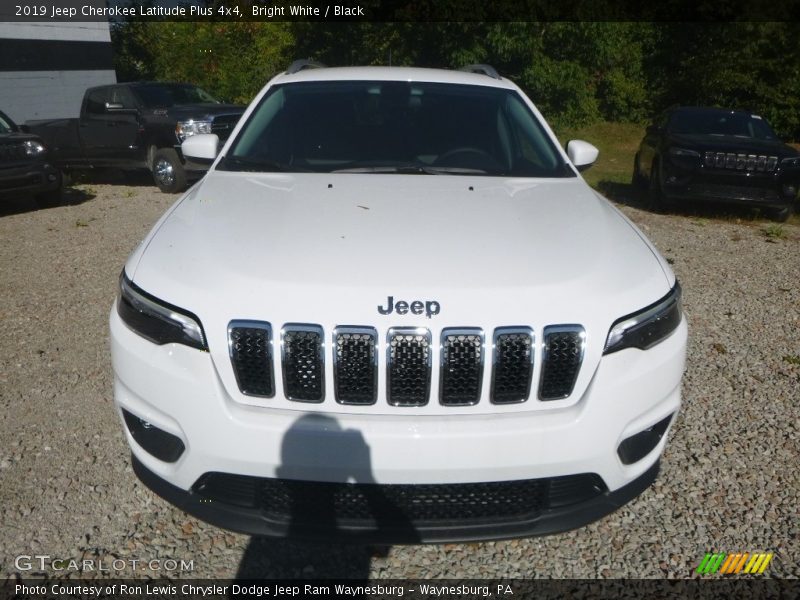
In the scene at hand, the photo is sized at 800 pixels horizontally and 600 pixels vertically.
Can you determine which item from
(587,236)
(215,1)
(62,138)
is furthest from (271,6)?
(587,236)

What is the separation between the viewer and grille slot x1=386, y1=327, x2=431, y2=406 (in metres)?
2.07

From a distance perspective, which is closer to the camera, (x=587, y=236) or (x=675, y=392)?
(x=675, y=392)

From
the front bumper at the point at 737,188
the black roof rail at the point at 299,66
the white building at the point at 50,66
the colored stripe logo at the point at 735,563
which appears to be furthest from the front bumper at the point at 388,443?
the white building at the point at 50,66

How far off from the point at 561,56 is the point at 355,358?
71.5 feet

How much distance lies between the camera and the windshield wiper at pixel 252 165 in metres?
3.35

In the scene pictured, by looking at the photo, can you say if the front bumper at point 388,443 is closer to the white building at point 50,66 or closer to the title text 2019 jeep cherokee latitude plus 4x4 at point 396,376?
the title text 2019 jeep cherokee latitude plus 4x4 at point 396,376

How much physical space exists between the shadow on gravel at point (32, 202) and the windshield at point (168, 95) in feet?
5.86

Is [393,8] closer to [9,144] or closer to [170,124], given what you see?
[170,124]

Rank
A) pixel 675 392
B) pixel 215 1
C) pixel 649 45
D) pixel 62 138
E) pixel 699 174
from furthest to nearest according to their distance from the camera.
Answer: pixel 215 1 < pixel 649 45 < pixel 62 138 < pixel 699 174 < pixel 675 392

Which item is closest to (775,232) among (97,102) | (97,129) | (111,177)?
(97,129)

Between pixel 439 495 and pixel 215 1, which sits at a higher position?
pixel 439 495

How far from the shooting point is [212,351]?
2145 millimetres

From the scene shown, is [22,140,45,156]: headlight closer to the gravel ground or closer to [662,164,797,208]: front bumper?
the gravel ground

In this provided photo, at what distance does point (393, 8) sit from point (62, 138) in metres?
12.7
